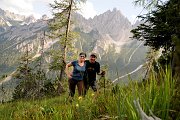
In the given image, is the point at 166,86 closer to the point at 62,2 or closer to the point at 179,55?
the point at 179,55

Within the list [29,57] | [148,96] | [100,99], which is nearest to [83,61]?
[100,99]

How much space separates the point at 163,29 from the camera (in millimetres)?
11883

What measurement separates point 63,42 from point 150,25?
78.5 feet

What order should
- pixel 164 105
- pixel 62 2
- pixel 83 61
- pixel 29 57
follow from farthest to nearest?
pixel 29 57 → pixel 62 2 → pixel 83 61 → pixel 164 105

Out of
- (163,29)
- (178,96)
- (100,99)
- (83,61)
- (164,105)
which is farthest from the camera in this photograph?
(163,29)

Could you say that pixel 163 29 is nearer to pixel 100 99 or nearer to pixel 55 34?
pixel 100 99

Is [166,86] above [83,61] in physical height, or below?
below

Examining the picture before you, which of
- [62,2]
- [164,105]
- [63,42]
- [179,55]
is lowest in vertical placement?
[164,105]

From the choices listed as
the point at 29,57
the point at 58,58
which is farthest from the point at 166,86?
the point at 29,57

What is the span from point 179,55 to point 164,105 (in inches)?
13.0

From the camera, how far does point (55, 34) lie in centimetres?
3728

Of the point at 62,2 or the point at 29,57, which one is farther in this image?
the point at 29,57

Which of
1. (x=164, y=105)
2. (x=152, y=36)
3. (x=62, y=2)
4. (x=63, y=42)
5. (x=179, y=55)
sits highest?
(x=62, y=2)

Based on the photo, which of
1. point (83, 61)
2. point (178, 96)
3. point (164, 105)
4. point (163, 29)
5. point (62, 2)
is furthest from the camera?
point (62, 2)
